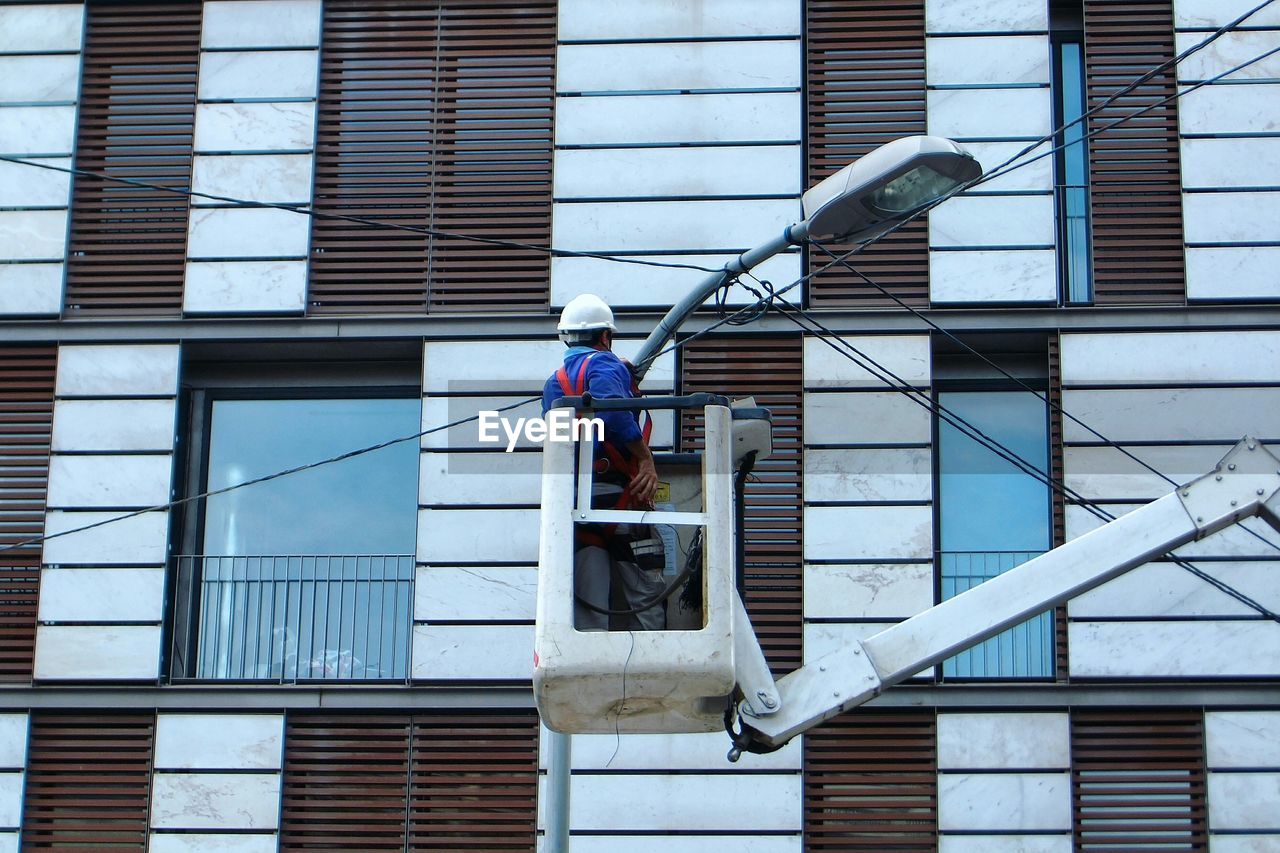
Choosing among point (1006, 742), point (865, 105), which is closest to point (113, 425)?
point (865, 105)

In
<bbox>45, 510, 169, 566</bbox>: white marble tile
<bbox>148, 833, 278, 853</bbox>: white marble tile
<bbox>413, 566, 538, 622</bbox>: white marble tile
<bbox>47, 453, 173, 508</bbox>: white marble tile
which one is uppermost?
<bbox>47, 453, 173, 508</bbox>: white marble tile

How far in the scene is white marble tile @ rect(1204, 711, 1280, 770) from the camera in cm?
1870

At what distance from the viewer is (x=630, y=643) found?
965 cm

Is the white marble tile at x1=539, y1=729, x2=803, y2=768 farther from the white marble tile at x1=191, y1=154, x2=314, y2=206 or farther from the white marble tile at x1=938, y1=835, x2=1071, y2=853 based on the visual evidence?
the white marble tile at x1=191, y1=154, x2=314, y2=206

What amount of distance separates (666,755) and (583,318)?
8.77 meters

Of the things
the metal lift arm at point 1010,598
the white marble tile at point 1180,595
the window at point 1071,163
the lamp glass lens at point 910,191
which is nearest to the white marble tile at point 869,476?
the white marble tile at point 1180,595

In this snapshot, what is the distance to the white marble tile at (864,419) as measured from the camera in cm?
1975

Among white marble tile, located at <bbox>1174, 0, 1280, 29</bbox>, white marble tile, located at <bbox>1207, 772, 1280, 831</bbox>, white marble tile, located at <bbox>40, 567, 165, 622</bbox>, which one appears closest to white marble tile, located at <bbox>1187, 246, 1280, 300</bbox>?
white marble tile, located at <bbox>1174, 0, 1280, 29</bbox>

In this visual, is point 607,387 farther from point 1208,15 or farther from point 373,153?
point 1208,15

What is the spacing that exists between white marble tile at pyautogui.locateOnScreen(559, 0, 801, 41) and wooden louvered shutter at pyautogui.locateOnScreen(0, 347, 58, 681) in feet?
21.9

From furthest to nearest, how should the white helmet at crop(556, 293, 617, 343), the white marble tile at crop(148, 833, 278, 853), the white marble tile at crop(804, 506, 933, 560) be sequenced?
the white marble tile at crop(804, 506, 933, 560)
the white marble tile at crop(148, 833, 278, 853)
the white helmet at crop(556, 293, 617, 343)

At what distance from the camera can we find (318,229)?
20.8m

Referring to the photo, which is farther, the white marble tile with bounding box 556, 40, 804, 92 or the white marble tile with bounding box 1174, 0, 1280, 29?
the white marble tile with bounding box 556, 40, 804, 92

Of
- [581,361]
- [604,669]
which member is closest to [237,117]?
[581,361]
